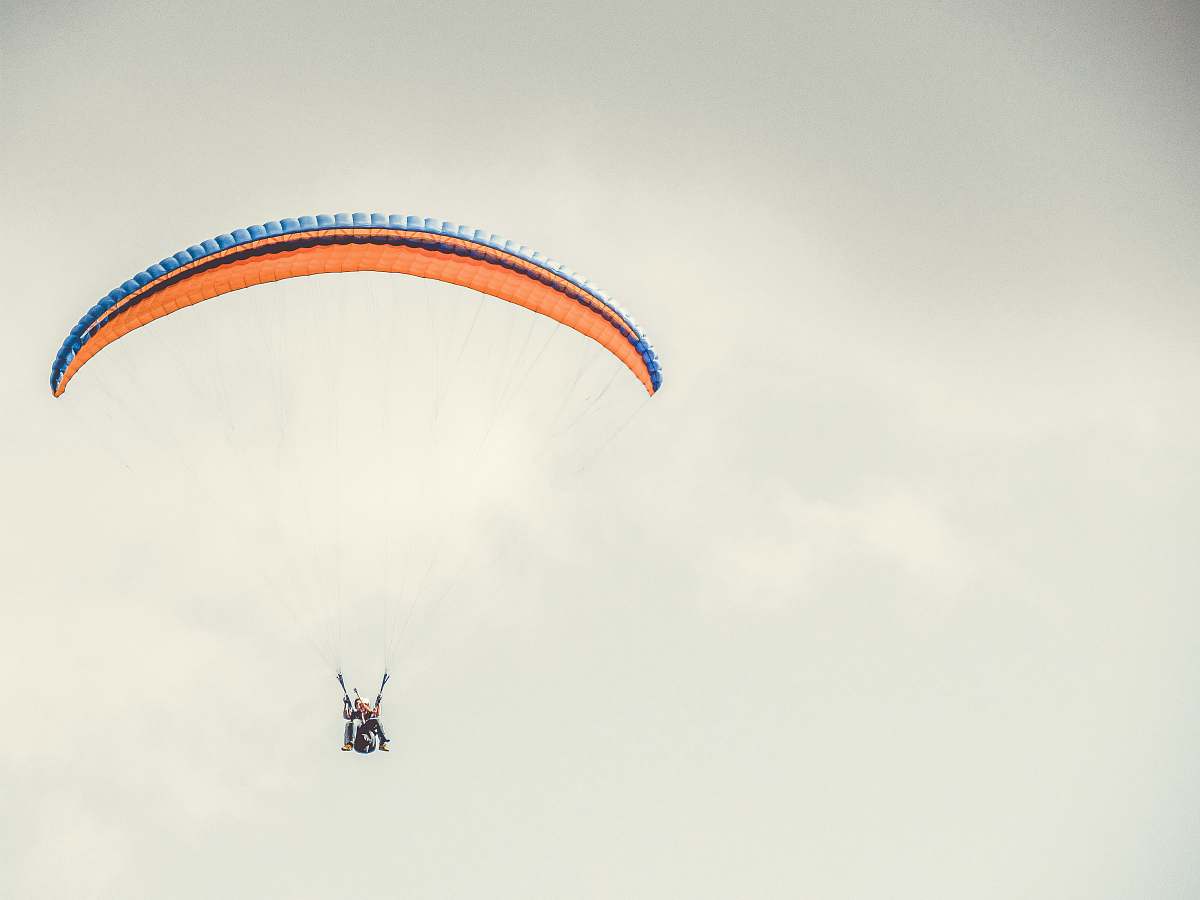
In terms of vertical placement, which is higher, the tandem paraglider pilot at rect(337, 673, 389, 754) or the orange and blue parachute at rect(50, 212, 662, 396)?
the orange and blue parachute at rect(50, 212, 662, 396)

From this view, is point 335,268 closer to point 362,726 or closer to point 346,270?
point 346,270

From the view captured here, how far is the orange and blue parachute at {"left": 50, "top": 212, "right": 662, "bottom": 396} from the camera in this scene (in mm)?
15195

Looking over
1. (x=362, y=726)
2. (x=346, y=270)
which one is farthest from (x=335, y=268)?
(x=362, y=726)

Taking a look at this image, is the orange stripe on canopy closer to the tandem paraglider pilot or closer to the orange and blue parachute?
the orange and blue parachute

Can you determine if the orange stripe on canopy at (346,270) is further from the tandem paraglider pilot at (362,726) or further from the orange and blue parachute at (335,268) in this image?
the tandem paraglider pilot at (362,726)

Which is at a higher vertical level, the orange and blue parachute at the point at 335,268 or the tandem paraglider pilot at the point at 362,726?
the orange and blue parachute at the point at 335,268

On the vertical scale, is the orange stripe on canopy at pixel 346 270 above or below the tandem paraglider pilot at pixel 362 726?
above

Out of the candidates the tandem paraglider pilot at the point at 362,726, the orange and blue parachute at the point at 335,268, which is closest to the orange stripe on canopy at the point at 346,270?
the orange and blue parachute at the point at 335,268

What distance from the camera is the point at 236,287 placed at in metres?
15.9

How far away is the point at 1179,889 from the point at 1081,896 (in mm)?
47020

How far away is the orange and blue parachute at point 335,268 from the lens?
49.9 feet

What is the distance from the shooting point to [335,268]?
1608 cm

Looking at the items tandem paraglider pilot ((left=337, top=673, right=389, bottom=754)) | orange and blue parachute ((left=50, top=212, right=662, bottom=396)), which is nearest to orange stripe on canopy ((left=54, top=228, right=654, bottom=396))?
orange and blue parachute ((left=50, top=212, right=662, bottom=396))

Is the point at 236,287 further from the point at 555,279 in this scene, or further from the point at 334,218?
the point at 555,279
